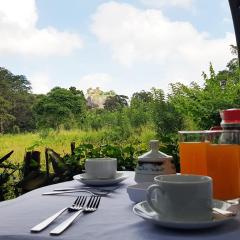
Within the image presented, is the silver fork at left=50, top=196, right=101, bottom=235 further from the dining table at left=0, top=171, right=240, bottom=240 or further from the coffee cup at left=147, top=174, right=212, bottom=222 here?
the coffee cup at left=147, top=174, right=212, bottom=222

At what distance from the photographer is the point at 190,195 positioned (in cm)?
61

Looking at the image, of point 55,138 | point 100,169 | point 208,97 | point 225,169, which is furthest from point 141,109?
point 225,169

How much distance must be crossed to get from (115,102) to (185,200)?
1822 millimetres

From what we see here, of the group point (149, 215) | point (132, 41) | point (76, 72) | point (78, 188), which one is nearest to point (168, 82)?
point (132, 41)

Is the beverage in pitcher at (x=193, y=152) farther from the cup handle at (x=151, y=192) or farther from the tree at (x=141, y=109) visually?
the tree at (x=141, y=109)

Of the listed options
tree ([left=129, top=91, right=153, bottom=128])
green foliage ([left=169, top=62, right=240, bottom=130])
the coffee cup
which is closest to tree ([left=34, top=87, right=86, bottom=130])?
tree ([left=129, top=91, right=153, bottom=128])

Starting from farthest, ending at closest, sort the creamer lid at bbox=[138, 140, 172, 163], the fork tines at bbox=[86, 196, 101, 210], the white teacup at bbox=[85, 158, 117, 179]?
1. the white teacup at bbox=[85, 158, 117, 179]
2. the creamer lid at bbox=[138, 140, 172, 163]
3. the fork tines at bbox=[86, 196, 101, 210]

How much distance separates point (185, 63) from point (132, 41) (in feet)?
1.03

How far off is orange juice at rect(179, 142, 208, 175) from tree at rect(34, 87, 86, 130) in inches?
57.4

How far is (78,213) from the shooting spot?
0.71 m

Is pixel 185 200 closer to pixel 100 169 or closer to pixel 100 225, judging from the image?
pixel 100 225

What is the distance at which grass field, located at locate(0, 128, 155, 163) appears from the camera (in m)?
2.13

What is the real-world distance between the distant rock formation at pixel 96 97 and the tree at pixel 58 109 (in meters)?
0.09

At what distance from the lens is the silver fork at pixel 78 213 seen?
60cm
